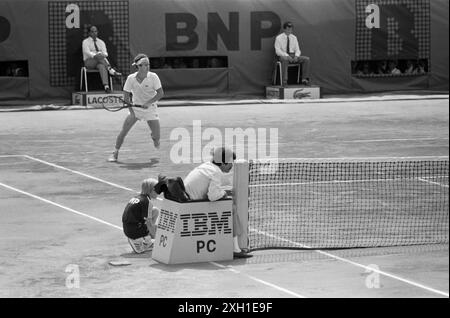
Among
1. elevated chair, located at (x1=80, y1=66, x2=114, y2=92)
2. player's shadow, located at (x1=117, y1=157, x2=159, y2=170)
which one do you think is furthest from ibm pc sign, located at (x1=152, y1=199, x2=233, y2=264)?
elevated chair, located at (x1=80, y1=66, x2=114, y2=92)

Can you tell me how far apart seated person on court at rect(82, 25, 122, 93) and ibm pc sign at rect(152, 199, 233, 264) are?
17.0m

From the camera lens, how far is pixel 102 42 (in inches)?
1183

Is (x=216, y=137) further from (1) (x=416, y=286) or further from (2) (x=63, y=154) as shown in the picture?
(1) (x=416, y=286)

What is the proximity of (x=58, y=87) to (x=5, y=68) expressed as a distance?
1516 millimetres

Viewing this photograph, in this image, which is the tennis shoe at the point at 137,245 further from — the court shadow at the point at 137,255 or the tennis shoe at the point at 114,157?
the tennis shoe at the point at 114,157

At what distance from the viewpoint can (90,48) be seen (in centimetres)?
2995

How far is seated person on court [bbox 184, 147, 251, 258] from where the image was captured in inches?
514

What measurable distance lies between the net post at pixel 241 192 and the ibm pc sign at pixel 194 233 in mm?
158

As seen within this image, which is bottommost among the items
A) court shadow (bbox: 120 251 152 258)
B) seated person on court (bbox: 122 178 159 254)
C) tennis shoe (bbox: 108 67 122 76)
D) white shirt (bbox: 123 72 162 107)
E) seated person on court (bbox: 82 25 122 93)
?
court shadow (bbox: 120 251 152 258)

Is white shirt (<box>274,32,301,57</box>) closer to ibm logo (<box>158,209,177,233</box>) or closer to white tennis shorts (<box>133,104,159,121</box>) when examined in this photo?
white tennis shorts (<box>133,104,159,121</box>)

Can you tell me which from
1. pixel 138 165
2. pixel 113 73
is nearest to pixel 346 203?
pixel 138 165

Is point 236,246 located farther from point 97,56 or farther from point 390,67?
point 390,67
